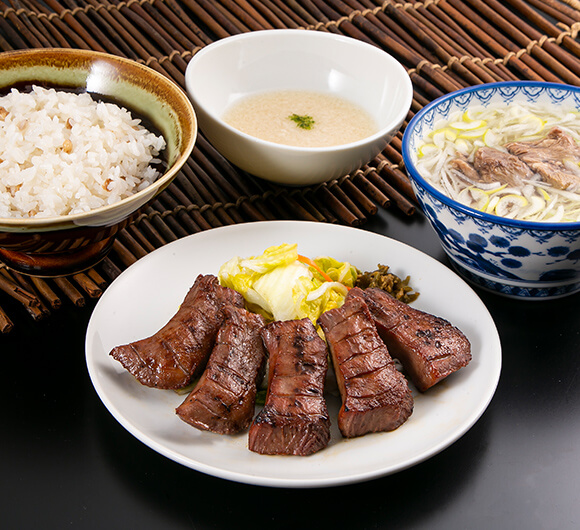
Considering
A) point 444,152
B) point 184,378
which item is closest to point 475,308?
point 444,152

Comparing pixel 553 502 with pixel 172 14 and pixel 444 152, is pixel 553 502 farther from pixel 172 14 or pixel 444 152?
pixel 172 14

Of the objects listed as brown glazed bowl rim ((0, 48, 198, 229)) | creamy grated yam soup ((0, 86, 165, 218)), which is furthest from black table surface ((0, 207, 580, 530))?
brown glazed bowl rim ((0, 48, 198, 229))

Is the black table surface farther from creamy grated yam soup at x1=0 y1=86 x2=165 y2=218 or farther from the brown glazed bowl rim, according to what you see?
the brown glazed bowl rim

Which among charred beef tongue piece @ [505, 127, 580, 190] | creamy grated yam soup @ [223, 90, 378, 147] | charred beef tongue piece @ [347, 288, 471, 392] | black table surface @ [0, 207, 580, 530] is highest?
charred beef tongue piece @ [505, 127, 580, 190]

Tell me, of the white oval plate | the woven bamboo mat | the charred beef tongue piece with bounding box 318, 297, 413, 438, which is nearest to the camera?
the white oval plate

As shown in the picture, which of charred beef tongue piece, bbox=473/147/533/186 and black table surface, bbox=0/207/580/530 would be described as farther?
charred beef tongue piece, bbox=473/147/533/186

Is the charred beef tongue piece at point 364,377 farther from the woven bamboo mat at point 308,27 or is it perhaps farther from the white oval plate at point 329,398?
the woven bamboo mat at point 308,27

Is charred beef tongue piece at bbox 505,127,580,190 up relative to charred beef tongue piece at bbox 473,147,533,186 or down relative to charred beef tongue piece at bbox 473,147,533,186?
up

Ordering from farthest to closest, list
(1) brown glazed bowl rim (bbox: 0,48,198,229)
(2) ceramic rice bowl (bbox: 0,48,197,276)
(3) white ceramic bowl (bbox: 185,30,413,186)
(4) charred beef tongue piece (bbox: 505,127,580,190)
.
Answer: (3) white ceramic bowl (bbox: 185,30,413,186) < (1) brown glazed bowl rim (bbox: 0,48,198,229) < (4) charred beef tongue piece (bbox: 505,127,580,190) < (2) ceramic rice bowl (bbox: 0,48,197,276)
